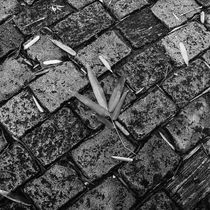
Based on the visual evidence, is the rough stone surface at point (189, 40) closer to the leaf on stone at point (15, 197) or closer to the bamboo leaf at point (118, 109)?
the bamboo leaf at point (118, 109)

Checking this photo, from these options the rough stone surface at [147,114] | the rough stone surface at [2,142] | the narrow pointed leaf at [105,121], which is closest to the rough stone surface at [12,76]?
the rough stone surface at [2,142]

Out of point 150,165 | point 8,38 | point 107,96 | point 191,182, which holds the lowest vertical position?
point 191,182

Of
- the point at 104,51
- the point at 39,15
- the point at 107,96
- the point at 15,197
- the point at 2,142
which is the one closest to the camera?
the point at 15,197

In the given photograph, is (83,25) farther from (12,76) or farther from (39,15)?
(12,76)

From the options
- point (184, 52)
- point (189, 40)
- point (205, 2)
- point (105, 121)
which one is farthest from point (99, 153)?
point (205, 2)

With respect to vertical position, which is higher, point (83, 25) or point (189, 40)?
point (83, 25)

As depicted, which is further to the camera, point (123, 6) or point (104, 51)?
point (123, 6)

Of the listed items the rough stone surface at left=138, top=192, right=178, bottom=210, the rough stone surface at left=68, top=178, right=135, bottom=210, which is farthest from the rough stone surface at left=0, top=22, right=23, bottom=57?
the rough stone surface at left=138, top=192, right=178, bottom=210

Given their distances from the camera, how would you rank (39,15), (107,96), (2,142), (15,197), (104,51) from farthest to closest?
(39,15) → (104,51) → (107,96) → (2,142) → (15,197)
